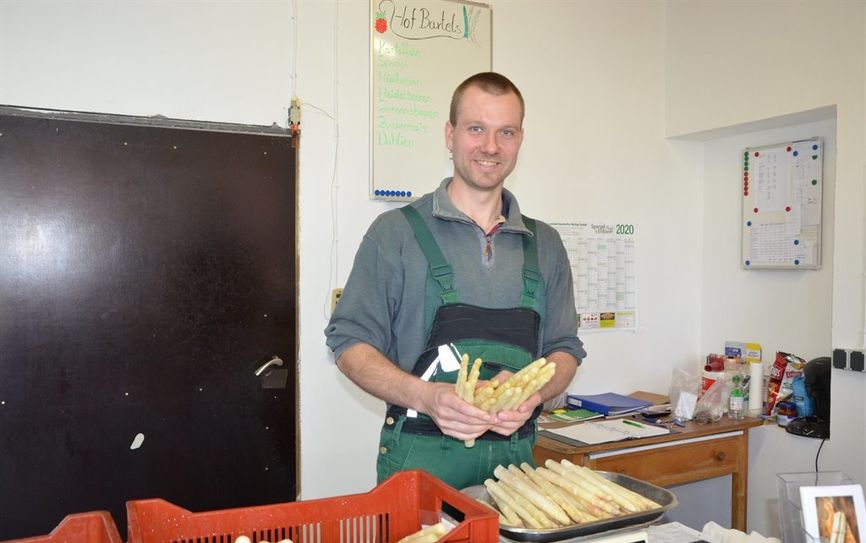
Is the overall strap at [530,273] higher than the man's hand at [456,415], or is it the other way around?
the overall strap at [530,273]

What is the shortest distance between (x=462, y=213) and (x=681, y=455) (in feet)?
5.79

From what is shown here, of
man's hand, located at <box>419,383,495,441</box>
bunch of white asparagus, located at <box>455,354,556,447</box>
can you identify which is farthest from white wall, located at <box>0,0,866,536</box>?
bunch of white asparagus, located at <box>455,354,556,447</box>

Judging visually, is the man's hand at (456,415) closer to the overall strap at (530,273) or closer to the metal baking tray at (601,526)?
the metal baking tray at (601,526)

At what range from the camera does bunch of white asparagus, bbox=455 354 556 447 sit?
1366mm

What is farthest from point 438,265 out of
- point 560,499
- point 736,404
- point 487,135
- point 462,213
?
point 736,404

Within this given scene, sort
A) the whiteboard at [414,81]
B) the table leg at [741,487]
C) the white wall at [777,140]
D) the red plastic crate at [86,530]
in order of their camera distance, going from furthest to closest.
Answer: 1. the table leg at [741,487]
2. the whiteboard at [414,81]
3. the white wall at [777,140]
4. the red plastic crate at [86,530]

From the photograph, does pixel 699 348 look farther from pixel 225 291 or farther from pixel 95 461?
pixel 95 461

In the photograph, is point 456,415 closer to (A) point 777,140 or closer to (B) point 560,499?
(B) point 560,499

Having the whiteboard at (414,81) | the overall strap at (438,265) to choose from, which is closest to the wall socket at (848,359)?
the whiteboard at (414,81)

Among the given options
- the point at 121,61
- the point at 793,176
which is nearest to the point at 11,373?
the point at 121,61

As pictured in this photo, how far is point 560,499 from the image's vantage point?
1359mm

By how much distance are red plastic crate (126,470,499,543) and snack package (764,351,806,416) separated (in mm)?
2709

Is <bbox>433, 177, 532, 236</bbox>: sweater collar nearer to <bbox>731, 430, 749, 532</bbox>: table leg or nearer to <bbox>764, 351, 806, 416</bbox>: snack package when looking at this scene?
<bbox>731, 430, 749, 532</bbox>: table leg

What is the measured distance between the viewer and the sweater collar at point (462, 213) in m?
1.94
